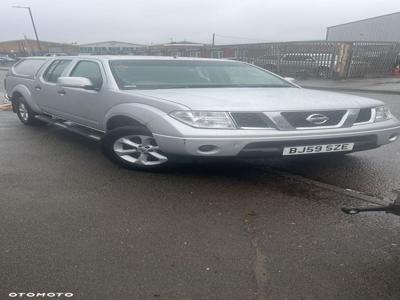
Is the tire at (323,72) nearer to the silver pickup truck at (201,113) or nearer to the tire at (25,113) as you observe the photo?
the silver pickup truck at (201,113)

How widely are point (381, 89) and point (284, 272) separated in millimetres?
13806

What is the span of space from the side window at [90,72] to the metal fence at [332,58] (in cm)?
1528

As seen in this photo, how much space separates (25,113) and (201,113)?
4889 mm

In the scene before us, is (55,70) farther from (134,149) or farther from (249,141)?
(249,141)

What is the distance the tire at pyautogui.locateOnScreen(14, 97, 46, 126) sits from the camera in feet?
23.7

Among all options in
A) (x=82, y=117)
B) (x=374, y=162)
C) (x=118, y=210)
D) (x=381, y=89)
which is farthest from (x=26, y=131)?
(x=381, y=89)

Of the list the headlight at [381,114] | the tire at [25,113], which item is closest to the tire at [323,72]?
the tire at [25,113]

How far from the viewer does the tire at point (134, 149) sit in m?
4.40

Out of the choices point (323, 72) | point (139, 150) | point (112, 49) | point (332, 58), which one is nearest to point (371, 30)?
point (323, 72)

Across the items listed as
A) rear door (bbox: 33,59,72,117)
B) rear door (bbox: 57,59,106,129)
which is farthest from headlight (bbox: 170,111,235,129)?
rear door (bbox: 33,59,72,117)

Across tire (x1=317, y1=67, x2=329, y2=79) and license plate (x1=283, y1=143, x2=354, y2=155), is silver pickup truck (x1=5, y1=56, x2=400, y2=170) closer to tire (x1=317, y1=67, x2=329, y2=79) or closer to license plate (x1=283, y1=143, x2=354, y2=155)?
license plate (x1=283, y1=143, x2=354, y2=155)

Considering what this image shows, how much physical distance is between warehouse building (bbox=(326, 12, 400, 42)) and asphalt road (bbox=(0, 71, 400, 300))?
39.3 meters

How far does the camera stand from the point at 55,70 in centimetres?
638

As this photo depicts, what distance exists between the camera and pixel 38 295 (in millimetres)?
2357
